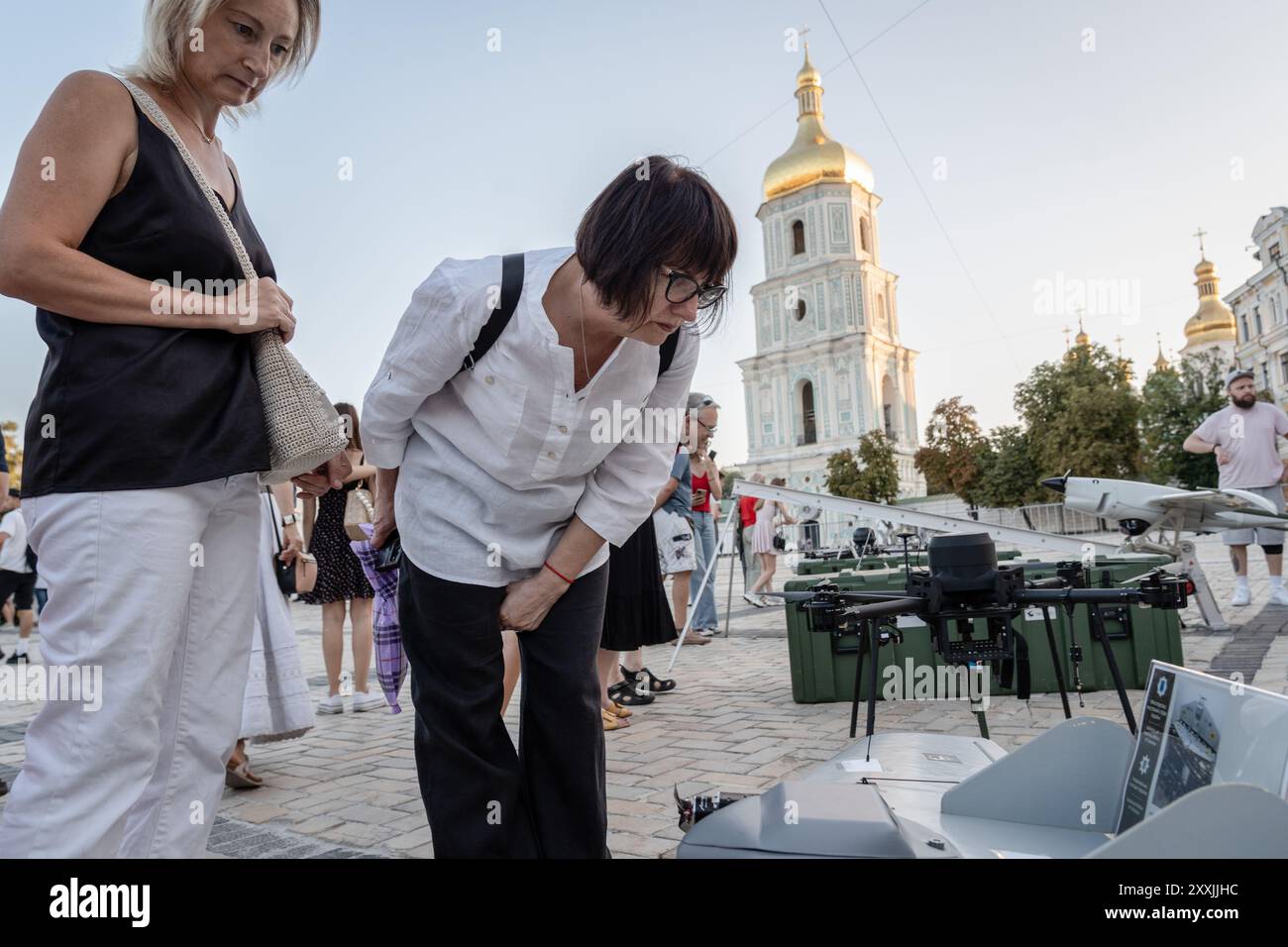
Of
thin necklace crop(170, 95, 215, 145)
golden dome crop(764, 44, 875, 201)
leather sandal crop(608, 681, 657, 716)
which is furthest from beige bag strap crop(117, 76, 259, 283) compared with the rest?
golden dome crop(764, 44, 875, 201)

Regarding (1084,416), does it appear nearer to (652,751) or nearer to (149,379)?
(652,751)

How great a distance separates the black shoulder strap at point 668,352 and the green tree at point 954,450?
56458 mm

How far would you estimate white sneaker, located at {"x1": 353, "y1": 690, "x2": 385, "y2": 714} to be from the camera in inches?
232

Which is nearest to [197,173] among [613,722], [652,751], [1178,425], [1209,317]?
[652,751]

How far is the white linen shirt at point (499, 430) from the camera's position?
183 centimetres

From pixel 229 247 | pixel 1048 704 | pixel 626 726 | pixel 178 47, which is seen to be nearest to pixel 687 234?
pixel 229 247

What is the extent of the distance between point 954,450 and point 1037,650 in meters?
55.0

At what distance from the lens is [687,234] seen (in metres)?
1.68

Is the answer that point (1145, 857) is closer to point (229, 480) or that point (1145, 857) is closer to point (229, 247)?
point (229, 480)

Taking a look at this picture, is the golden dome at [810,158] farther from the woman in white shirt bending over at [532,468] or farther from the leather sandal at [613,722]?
the woman in white shirt bending over at [532,468]

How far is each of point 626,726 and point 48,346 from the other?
3.73 metres

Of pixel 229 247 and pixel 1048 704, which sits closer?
pixel 229 247

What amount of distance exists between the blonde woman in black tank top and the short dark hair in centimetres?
75

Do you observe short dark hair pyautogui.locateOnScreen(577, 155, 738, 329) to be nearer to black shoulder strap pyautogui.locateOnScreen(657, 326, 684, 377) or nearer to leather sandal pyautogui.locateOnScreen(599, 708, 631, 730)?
black shoulder strap pyautogui.locateOnScreen(657, 326, 684, 377)
